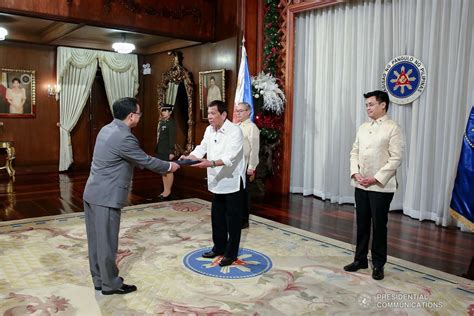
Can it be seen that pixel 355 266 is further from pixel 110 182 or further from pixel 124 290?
pixel 110 182

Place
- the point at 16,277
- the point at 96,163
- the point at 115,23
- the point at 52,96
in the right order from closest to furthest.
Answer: the point at 96,163, the point at 16,277, the point at 115,23, the point at 52,96

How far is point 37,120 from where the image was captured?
911 cm

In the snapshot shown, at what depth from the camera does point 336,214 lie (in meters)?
5.59

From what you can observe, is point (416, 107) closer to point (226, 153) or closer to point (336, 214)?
point (336, 214)

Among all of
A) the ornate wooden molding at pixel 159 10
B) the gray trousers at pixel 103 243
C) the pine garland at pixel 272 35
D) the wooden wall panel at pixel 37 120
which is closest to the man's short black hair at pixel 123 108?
the gray trousers at pixel 103 243

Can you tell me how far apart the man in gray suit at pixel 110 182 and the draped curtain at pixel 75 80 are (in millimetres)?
6966

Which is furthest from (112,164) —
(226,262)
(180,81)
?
(180,81)

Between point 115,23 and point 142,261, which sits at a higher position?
point 115,23

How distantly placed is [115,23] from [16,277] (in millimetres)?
4425

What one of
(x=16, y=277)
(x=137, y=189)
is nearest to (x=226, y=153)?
(x=16, y=277)

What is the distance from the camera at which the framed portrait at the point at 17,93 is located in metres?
8.68

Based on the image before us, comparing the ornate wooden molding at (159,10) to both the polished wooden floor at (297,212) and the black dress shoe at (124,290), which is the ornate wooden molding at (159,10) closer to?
the polished wooden floor at (297,212)

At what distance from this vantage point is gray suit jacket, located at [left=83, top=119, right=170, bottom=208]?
110 inches

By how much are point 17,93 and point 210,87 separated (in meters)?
4.07
